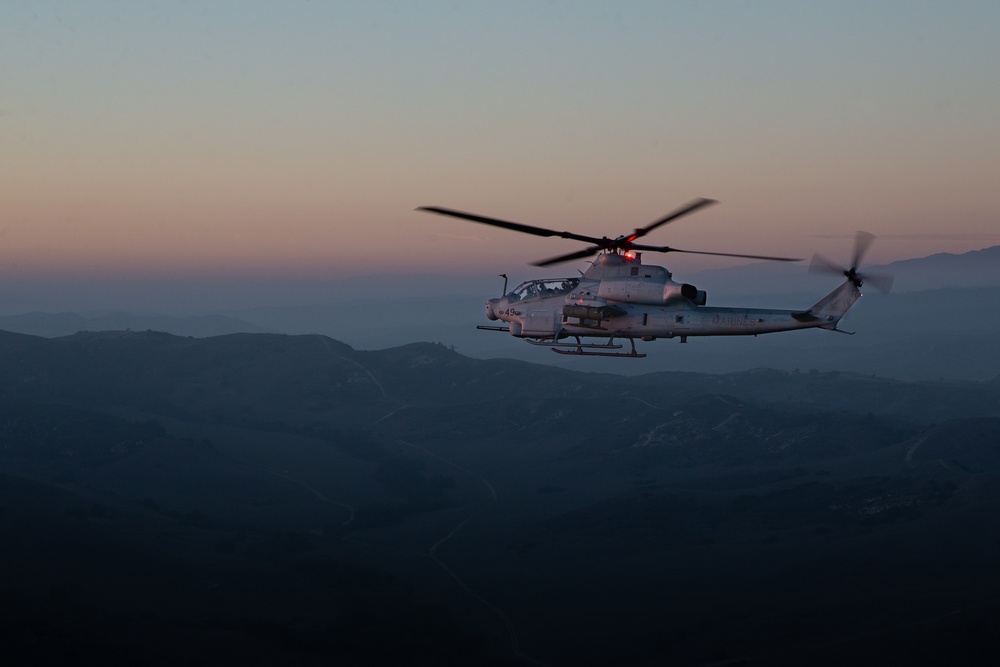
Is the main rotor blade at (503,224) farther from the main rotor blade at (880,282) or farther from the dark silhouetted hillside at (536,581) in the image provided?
the dark silhouetted hillside at (536,581)

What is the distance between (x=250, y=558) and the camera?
168625 millimetres

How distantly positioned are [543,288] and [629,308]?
5.83 metres

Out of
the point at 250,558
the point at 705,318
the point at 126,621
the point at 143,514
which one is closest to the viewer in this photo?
the point at 705,318

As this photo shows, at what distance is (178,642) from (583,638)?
159 ft

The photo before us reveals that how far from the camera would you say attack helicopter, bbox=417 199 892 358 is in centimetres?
5069

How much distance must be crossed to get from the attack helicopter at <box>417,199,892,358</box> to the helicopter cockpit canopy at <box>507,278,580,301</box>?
0.06 metres

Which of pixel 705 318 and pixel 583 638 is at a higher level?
pixel 705 318

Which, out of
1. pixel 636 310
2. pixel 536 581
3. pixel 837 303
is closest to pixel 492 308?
pixel 636 310

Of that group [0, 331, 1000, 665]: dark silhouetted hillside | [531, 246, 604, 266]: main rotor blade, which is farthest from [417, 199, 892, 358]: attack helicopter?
[0, 331, 1000, 665]: dark silhouetted hillside

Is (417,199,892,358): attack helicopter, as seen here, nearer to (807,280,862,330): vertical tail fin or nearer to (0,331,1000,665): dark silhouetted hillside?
(807,280,862,330): vertical tail fin

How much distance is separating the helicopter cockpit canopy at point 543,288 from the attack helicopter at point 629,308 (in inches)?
2.2

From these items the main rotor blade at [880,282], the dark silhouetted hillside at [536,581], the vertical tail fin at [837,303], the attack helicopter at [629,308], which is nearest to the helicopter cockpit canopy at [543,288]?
the attack helicopter at [629,308]

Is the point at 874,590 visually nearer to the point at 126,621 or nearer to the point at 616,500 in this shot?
the point at 616,500

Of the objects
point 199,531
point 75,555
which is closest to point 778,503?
point 199,531
